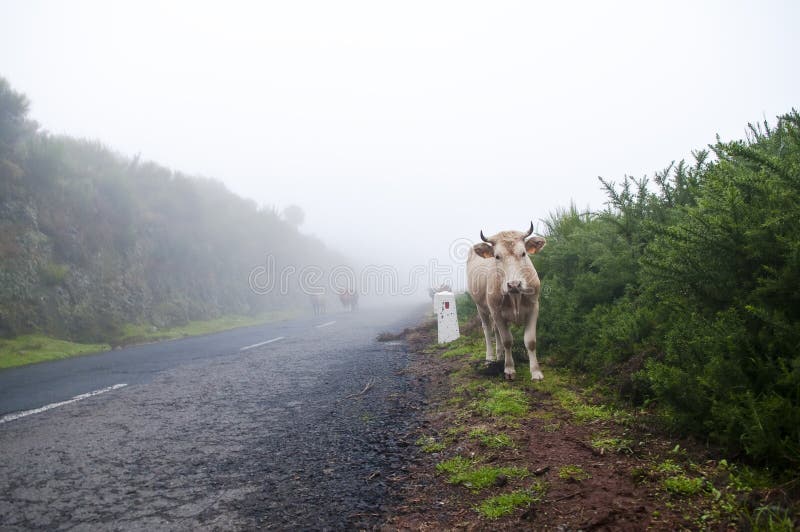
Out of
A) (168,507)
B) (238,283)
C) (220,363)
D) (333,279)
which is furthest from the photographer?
(333,279)

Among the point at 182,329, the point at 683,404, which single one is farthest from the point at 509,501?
the point at 182,329

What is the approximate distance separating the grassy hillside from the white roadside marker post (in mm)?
12002

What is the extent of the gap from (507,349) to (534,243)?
1.63 m

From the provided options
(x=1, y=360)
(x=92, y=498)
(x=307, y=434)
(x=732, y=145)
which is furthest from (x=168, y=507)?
(x=1, y=360)

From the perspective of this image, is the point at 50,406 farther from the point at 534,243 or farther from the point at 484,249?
the point at 534,243

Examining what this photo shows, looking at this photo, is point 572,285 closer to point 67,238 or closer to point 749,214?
point 749,214

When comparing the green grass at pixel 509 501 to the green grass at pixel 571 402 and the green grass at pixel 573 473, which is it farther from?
the green grass at pixel 571 402

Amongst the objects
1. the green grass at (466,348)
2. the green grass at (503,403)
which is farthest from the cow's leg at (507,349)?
the green grass at (466,348)

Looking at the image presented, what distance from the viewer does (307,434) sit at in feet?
15.0

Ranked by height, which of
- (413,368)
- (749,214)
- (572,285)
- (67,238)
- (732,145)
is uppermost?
(67,238)

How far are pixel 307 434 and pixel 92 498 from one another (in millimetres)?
1797

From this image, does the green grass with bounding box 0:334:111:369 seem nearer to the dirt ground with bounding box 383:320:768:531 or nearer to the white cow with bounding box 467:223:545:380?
the white cow with bounding box 467:223:545:380

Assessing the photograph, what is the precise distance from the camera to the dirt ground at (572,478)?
259 cm

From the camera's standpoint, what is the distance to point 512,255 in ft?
21.4
